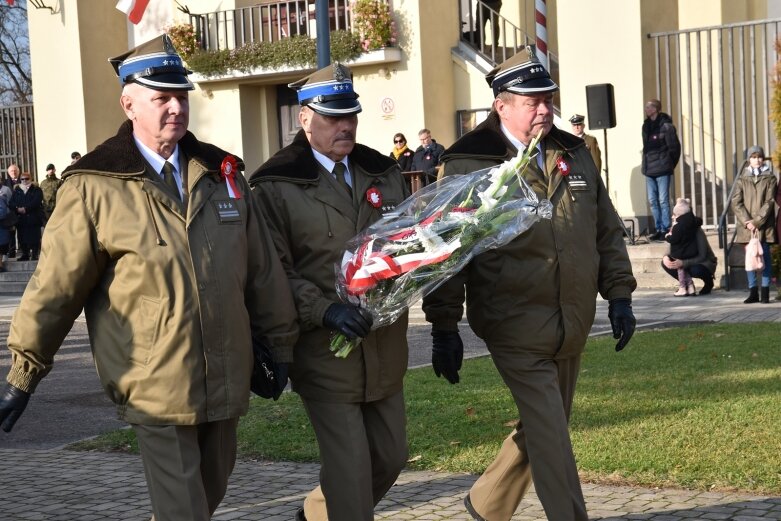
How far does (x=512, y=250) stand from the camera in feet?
17.3

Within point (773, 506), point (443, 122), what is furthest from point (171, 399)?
point (443, 122)

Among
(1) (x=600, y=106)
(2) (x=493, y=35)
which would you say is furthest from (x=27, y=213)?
(1) (x=600, y=106)

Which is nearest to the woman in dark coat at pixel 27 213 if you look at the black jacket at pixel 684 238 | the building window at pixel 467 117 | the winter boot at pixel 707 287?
the building window at pixel 467 117

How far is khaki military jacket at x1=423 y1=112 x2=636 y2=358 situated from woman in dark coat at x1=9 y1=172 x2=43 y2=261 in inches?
782

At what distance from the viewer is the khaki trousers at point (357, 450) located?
499cm

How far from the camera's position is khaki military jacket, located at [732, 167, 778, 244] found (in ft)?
51.4

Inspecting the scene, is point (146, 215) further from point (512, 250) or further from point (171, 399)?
point (512, 250)

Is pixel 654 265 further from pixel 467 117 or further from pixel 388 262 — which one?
pixel 388 262

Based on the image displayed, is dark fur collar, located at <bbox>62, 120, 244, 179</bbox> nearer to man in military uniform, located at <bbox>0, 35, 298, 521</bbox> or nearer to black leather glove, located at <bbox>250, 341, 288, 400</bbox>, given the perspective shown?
man in military uniform, located at <bbox>0, 35, 298, 521</bbox>

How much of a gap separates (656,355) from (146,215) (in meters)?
7.02

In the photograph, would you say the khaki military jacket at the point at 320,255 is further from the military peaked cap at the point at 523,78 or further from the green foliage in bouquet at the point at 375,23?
the green foliage in bouquet at the point at 375,23

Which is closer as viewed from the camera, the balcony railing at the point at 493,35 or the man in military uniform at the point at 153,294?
the man in military uniform at the point at 153,294

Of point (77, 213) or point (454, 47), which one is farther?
point (454, 47)

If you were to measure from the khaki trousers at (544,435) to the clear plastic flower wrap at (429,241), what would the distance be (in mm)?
578
